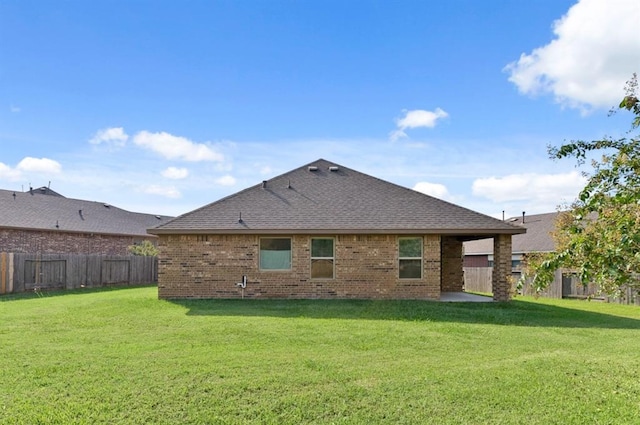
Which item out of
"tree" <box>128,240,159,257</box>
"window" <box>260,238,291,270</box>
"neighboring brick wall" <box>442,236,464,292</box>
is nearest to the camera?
"window" <box>260,238,291,270</box>

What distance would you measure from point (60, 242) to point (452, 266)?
20606 millimetres

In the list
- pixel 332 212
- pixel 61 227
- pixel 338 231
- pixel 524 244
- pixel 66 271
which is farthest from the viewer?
pixel 524 244

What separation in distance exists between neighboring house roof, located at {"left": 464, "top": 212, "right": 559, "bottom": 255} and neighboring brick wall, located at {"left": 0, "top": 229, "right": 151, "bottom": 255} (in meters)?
22.7

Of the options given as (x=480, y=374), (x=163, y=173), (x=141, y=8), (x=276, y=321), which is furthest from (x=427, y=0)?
(x=163, y=173)

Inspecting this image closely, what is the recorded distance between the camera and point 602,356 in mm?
7367

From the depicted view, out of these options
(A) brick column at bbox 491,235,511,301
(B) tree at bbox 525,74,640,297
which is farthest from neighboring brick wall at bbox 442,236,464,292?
(B) tree at bbox 525,74,640,297

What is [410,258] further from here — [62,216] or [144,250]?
[62,216]

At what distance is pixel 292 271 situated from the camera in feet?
46.7

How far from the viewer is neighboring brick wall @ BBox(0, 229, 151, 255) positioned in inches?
906

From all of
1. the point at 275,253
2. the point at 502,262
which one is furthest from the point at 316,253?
the point at 502,262

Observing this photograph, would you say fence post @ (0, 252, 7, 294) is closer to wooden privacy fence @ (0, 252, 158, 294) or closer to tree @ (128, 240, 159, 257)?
wooden privacy fence @ (0, 252, 158, 294)

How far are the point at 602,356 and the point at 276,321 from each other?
619 centimetres

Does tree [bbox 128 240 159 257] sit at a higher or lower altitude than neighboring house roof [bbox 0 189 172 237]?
Result: lower

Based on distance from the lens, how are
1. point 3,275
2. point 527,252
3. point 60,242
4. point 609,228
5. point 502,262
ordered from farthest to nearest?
point 60,242 → point 527,252 → point 3,275 → point 502,262 → point 609,228
